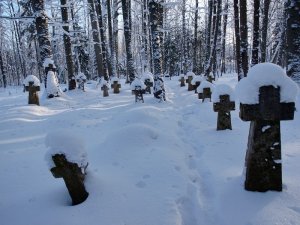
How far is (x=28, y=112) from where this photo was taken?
930 centimetres

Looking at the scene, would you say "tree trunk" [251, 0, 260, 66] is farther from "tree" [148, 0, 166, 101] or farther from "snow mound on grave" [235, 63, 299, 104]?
"snow mound on grave" [235, 63, 299, 104]

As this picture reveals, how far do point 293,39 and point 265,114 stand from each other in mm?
6335

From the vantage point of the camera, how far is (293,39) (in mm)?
8453

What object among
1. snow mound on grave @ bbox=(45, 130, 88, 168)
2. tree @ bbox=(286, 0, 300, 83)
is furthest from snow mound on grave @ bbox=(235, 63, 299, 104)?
tree @ bbox=(286, 0, 300, 83)

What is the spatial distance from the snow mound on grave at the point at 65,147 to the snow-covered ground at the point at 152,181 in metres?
0.15

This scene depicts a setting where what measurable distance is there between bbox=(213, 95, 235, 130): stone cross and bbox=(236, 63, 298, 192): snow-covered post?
3.00m

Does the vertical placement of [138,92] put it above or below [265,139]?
above

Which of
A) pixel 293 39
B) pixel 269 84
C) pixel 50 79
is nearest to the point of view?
pixel 269 84

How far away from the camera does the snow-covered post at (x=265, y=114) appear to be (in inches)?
131

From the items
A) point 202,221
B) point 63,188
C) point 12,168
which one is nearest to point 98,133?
point 12,168

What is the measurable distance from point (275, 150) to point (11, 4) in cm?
3855

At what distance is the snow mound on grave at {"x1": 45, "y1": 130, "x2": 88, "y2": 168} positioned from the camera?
3287 millimetres

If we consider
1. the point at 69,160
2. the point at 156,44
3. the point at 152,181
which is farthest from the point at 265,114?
the point at 156,44

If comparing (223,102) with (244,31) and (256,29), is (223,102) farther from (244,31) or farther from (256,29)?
(244,31)
